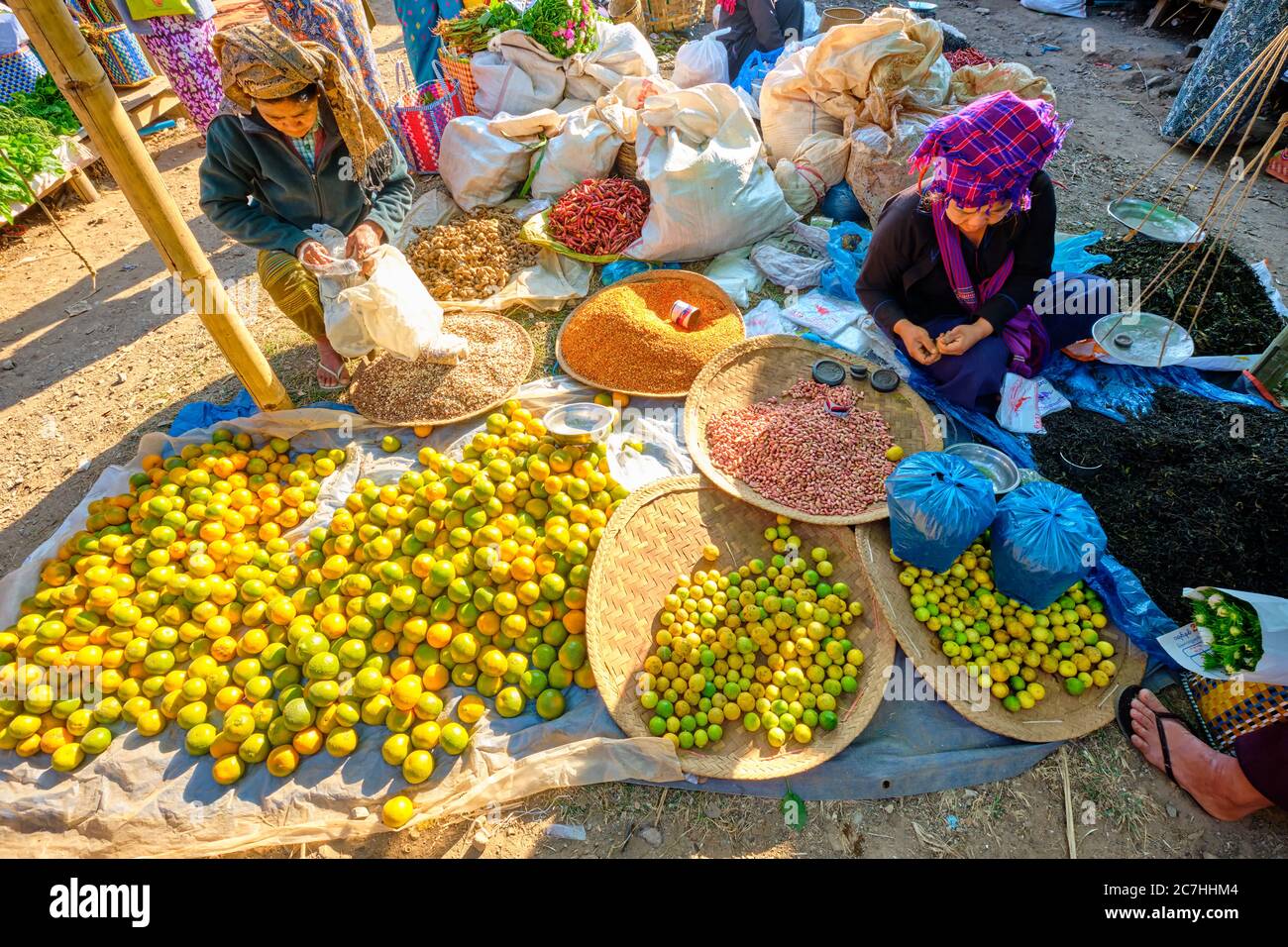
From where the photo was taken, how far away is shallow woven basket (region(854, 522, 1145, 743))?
232cm

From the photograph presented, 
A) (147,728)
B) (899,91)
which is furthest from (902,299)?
(147,728)

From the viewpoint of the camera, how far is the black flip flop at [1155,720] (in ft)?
7.32

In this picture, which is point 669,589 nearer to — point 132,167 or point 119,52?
point 132,167

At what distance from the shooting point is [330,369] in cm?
388

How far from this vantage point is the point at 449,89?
18.2 ft

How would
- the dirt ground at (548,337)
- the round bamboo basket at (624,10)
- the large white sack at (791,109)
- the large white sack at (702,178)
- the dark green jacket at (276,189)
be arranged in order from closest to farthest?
the dirt ground at (548,337) < the dark green jacket at (276,189) < the large white sack at (702,178) < the large white sack at (791,109) < the round bamboo basket at (624,10)

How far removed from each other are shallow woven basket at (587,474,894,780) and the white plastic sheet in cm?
15

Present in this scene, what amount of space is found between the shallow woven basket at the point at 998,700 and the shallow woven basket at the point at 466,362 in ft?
6.94

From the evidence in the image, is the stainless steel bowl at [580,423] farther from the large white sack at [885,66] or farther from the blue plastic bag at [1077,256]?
the large white sack at [885,66]

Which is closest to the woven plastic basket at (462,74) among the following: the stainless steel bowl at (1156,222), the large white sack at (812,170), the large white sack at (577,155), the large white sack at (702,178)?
the large white sack at (577,155)

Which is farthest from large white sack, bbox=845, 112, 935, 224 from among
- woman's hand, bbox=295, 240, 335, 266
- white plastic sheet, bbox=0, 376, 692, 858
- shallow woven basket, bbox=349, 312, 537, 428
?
white plastic sheet, bbox=0, 376, 692, 858

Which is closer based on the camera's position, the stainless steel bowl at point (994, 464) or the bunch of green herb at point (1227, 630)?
the bunch of green herb at point (1227, 630)

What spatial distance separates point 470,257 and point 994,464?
3544 millimetres

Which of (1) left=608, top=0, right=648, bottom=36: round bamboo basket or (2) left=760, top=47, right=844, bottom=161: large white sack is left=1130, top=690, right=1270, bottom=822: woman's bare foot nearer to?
(2) left=760, top=47, right=844, bottom=161: large white sack
